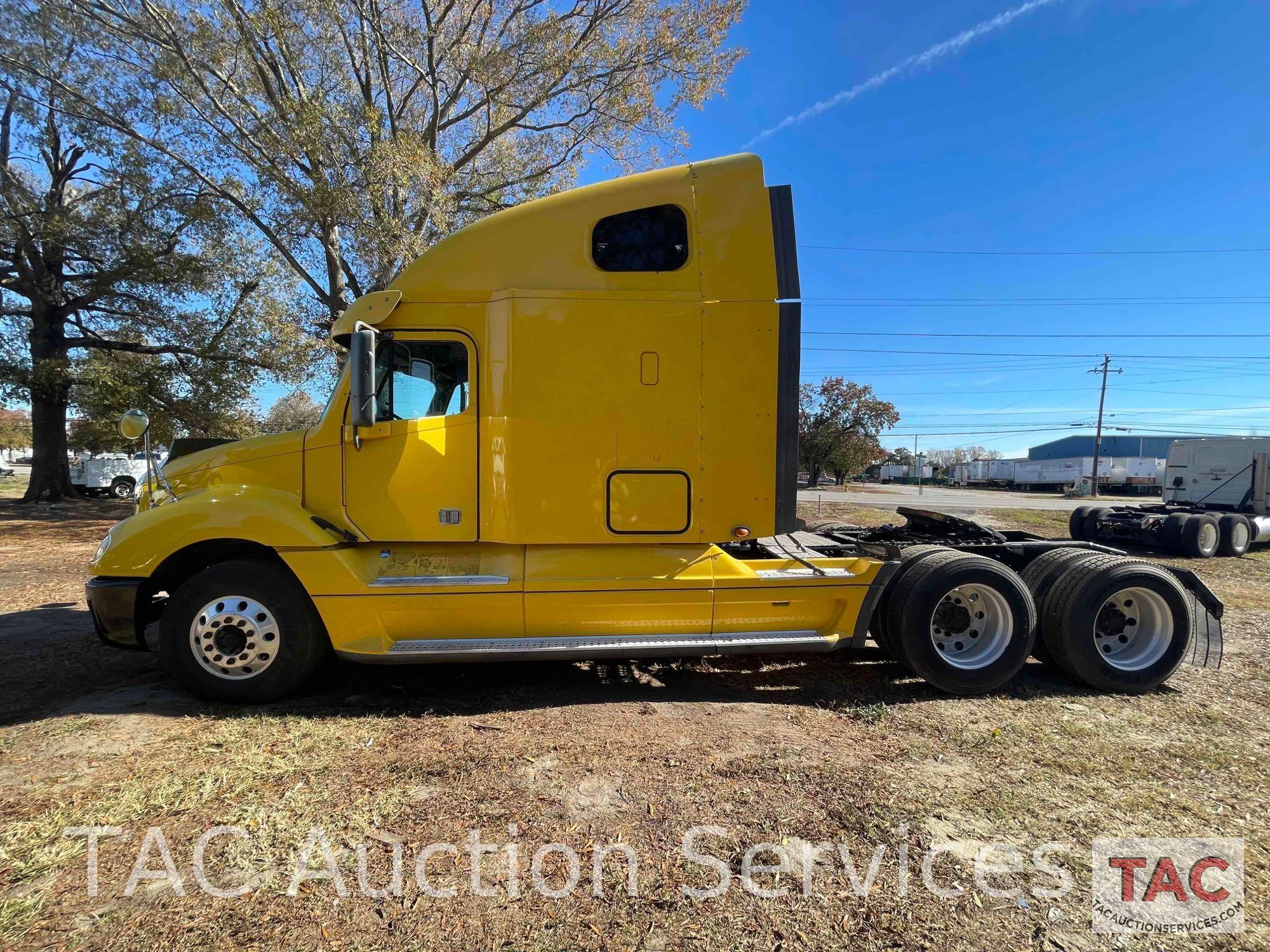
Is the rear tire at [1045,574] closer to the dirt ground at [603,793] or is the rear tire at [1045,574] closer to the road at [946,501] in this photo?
the dirt ground at [603,793]

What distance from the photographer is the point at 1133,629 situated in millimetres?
4484

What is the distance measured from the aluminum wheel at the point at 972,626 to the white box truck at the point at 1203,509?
29.3 feet

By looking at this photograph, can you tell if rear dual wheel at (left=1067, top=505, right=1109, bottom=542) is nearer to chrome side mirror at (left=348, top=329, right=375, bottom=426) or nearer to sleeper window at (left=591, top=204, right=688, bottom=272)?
sleeper window at (left=591, top=204, right=688, bottom=272)

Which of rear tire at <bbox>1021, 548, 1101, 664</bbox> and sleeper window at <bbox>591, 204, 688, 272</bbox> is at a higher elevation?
sleeper window at <bbox>591, 204, 688, 272</bbox>

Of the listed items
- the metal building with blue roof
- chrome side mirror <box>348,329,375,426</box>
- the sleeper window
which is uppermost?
the metal building with blue roof

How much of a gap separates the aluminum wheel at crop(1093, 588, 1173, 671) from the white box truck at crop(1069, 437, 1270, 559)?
8.01m

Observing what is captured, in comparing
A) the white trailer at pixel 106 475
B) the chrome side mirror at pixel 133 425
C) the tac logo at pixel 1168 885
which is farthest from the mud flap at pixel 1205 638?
the white trailer at pixel 106 475

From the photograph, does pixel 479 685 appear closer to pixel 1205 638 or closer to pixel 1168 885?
pixel 1168 885

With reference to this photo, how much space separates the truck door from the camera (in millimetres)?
3902

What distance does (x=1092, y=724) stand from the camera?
12.2ft

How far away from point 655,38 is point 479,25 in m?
4.18

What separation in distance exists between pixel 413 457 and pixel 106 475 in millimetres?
25763

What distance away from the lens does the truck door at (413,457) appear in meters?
3.90

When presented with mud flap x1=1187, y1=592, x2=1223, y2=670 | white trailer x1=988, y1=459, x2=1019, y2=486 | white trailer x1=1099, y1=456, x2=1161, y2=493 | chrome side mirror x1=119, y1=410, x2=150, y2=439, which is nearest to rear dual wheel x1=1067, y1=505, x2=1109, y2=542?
mud flap x1=1187, y1=592, x2=1223, y2=670
